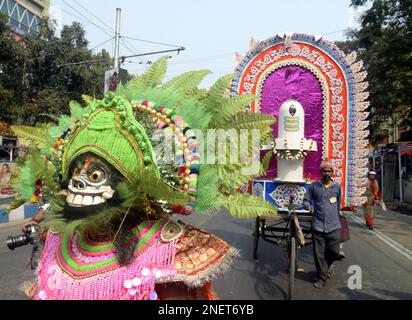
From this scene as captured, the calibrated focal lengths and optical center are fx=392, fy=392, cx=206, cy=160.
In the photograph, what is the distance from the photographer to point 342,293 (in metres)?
4.67

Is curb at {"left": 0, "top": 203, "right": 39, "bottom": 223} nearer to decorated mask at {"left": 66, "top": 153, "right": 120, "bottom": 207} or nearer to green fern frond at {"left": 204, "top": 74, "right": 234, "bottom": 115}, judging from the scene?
decorated mask at {"left": 66, "top": 153, "right": 120, "bottom": 207}

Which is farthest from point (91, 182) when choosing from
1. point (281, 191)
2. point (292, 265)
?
point (281, 191)

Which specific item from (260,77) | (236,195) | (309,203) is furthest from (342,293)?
Answer: (236,195)

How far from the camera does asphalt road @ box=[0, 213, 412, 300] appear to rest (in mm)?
4594

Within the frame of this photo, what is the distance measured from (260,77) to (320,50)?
35.8 inches

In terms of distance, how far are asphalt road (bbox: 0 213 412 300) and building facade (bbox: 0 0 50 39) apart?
1796 cm

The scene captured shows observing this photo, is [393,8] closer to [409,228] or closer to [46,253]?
[409,228]

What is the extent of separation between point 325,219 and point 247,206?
10.7ft

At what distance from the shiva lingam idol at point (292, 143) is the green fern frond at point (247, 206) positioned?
330 cm

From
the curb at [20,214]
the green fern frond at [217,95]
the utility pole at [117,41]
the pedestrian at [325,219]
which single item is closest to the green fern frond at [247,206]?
the green fern frond at [217,95]

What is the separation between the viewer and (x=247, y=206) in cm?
194

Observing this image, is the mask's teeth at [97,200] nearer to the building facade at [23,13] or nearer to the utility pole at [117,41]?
the utility pole at [117,41]

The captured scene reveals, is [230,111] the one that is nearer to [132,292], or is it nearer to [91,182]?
[91,182]

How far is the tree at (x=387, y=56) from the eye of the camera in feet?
40.2
